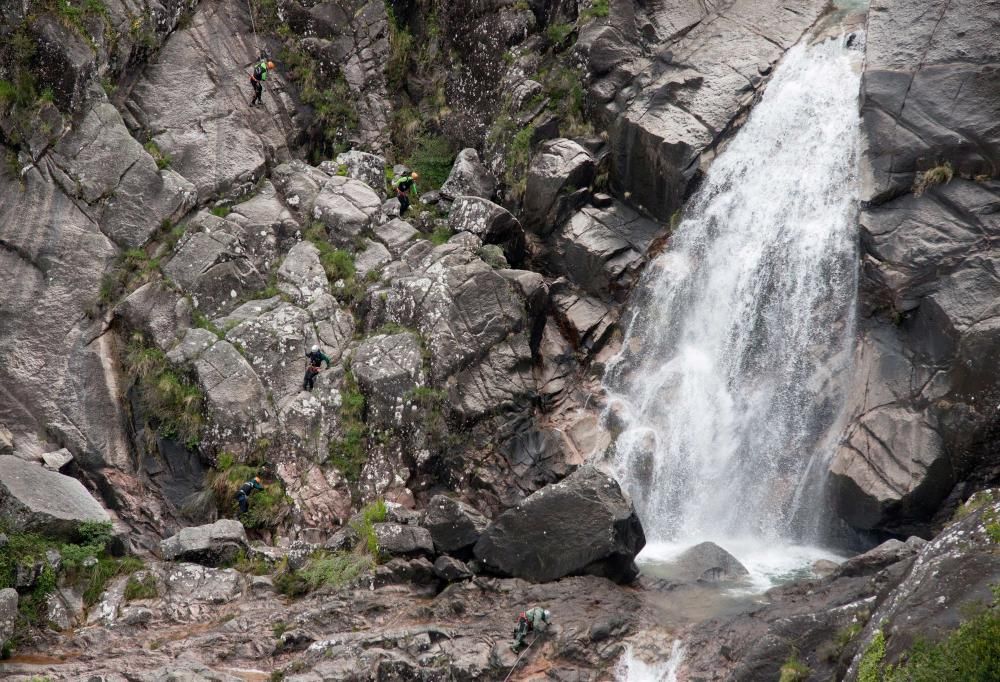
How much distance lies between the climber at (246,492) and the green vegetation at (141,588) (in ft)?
10.1

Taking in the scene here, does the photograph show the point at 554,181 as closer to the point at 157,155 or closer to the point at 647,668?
the point at 157,155

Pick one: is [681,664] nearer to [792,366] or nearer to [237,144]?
[792,366]

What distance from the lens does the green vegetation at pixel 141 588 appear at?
1998 centimetres

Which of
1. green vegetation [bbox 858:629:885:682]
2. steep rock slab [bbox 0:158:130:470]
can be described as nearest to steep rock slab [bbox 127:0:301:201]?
steep rock slab [bbox 0:158:130:470]

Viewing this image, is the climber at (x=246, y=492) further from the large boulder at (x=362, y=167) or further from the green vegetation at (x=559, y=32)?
the green vegetation at (x=559, y=32)

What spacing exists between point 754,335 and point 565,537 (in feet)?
29.5

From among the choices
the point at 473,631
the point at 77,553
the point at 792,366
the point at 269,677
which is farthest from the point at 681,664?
the point at 77,553

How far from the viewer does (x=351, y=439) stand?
24.2 meters

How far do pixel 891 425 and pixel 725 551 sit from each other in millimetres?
4960

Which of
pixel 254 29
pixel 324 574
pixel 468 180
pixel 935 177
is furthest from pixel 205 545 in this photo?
pixel 935 177

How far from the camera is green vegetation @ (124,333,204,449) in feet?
77.8

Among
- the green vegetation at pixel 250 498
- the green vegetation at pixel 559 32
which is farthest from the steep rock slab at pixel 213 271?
the green vegetation at pixel 559 32

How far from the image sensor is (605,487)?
20844 millimetres

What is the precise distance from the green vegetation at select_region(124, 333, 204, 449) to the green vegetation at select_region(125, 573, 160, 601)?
4297 mm
